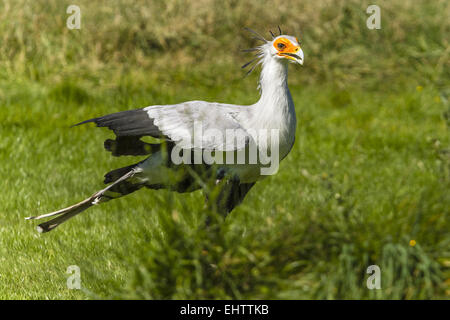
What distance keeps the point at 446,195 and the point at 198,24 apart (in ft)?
24.2

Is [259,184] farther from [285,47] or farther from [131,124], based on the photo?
[131,124]

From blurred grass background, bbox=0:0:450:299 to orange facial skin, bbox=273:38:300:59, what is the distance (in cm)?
104

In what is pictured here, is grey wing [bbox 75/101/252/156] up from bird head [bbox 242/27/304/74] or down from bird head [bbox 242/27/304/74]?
down

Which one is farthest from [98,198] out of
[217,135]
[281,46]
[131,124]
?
[281,46]

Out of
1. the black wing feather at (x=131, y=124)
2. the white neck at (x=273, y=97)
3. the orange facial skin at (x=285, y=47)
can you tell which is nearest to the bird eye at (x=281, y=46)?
the orange facial skin at (x=285, y=47)

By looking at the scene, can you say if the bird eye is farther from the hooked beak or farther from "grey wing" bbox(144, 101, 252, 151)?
"grey wing" bbox(144, 101, 252, 151)

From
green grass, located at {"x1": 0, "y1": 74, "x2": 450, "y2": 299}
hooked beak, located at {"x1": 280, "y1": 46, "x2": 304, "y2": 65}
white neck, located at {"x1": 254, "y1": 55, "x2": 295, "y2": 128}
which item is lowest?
green grass, located at {"x1": 0, "y1": 74, "x2": 450, "y2": 299}

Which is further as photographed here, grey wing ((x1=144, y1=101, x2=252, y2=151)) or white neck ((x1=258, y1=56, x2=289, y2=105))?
white neck ((x1=258, y1=56, x2=289, y2=105))

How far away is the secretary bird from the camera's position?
464 cm

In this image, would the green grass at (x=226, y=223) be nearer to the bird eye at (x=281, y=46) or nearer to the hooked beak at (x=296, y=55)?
the hooked beak at (x=296, y=55)

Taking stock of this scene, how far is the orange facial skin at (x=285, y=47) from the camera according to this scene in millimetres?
4801

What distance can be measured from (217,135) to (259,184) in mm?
2323

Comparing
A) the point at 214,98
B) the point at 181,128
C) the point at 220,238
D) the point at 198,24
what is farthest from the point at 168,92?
the point at 220,238

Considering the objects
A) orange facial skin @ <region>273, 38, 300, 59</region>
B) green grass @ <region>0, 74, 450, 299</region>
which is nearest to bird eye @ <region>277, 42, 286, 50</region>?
orange facial skin @ <region>273, 38, 300, 59</region>
